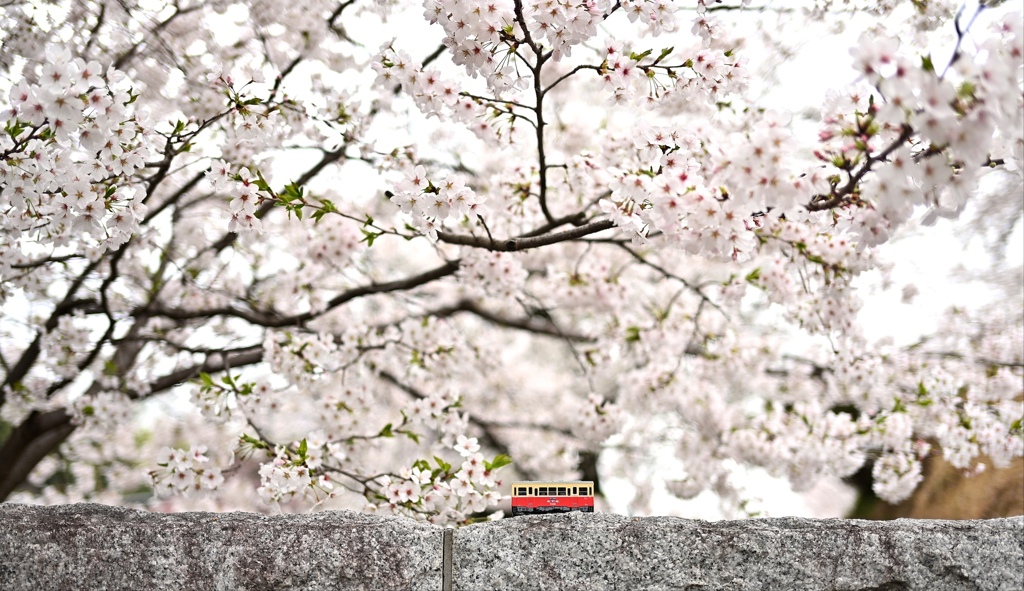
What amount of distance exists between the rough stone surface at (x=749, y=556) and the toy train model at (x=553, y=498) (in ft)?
0.55

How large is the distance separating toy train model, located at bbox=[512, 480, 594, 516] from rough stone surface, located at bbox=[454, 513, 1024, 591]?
6.6 inches

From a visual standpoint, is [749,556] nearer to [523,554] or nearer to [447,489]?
[523,554]

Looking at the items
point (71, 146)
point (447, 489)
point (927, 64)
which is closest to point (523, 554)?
point (447, 489)

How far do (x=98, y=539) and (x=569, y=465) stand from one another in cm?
488

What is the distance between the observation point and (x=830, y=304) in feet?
11.7

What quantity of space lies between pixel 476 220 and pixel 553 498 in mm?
1102

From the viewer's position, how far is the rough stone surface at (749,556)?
2.09 metres

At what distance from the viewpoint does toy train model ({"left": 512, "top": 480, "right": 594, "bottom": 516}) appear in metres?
2.37

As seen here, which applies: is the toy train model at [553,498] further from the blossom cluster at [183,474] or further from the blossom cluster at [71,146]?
the blossom cluster at [71,146]

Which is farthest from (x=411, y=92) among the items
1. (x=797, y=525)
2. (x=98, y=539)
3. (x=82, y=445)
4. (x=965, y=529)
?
(x=82, y=445)

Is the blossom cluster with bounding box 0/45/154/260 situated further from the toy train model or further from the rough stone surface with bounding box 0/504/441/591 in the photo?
the toy train model

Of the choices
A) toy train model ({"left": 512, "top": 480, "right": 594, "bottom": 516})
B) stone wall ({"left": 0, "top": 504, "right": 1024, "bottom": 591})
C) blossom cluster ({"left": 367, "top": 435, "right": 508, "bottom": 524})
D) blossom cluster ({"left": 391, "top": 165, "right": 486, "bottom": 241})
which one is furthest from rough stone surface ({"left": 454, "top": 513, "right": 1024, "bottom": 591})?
blossom cluster ({"left": 391, "top": 165, "right": 486, "bottom": 241})

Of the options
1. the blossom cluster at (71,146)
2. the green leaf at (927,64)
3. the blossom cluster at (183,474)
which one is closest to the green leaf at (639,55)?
the green leaf at (927,64)

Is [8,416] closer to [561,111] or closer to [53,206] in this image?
[53,206]
